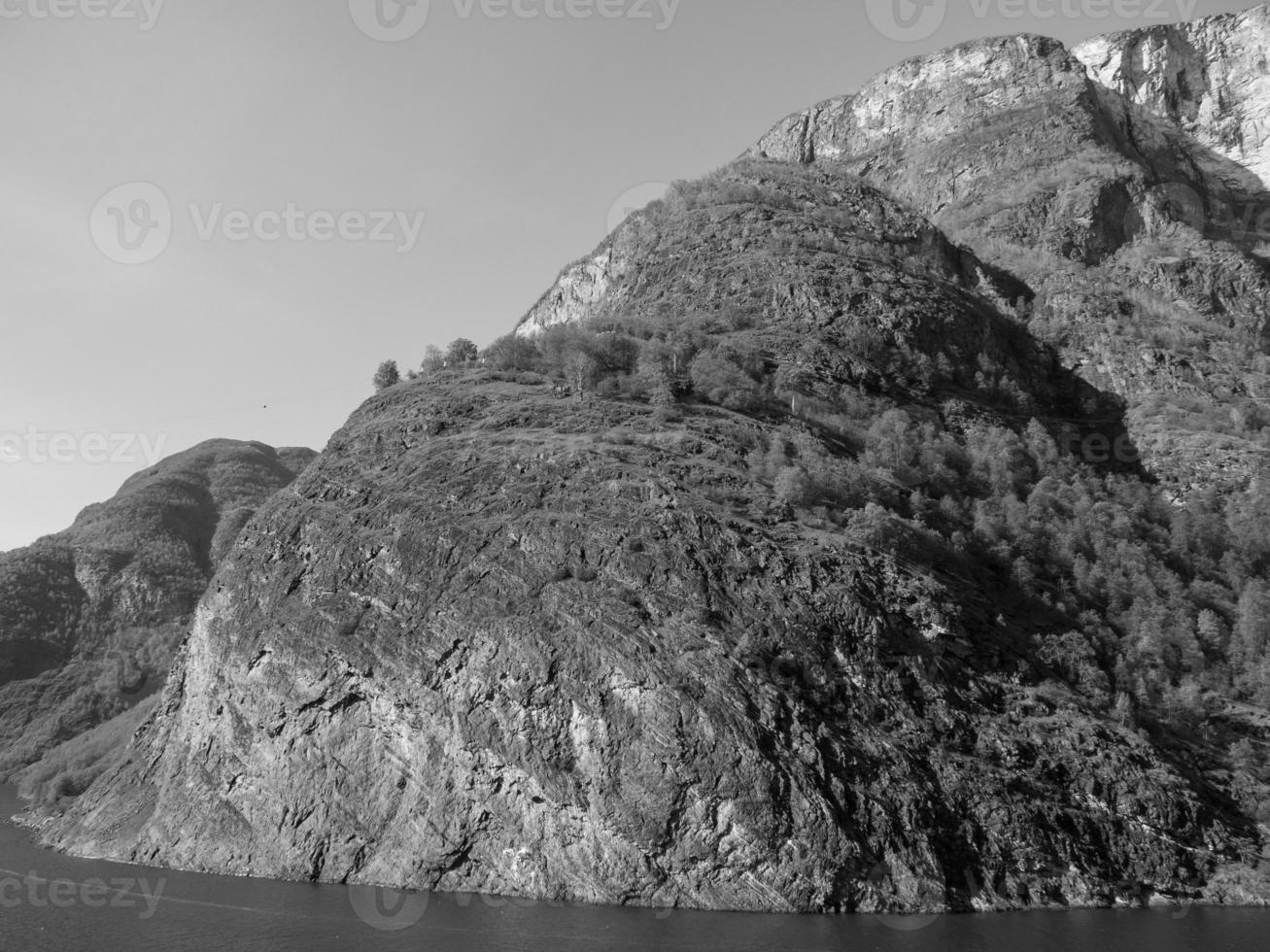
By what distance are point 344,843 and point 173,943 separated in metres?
14.2

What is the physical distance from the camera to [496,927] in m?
48.0

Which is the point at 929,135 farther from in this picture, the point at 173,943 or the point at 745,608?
the point at 173,943

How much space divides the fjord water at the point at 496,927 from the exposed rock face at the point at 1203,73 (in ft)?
563

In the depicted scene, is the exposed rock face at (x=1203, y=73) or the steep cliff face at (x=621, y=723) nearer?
the steep cliff face at (x=621, y=723)

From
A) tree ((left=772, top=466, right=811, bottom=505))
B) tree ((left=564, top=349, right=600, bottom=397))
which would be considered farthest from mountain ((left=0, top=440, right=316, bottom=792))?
tree ((left=772, top=466, right=811, bottom=505))

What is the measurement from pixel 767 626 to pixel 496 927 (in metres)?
23.3

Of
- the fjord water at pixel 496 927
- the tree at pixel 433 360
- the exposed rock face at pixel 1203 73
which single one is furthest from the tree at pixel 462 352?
the exposed rock face at pixel 1203 73

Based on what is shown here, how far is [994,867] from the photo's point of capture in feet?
168

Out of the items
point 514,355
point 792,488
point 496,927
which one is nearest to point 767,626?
point 792,488

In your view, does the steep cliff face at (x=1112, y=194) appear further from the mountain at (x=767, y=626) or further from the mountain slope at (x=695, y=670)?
the mountain slope at (x=695, y=670)

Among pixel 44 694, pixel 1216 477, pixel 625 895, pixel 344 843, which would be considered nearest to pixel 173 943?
pixel 344 843

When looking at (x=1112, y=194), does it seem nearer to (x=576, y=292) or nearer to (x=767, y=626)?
(x=576, y=292)

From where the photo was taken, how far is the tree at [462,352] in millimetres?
101625

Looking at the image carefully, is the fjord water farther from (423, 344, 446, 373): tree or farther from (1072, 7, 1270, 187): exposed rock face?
(1072, 7, 1270, 187): exposed rock face
